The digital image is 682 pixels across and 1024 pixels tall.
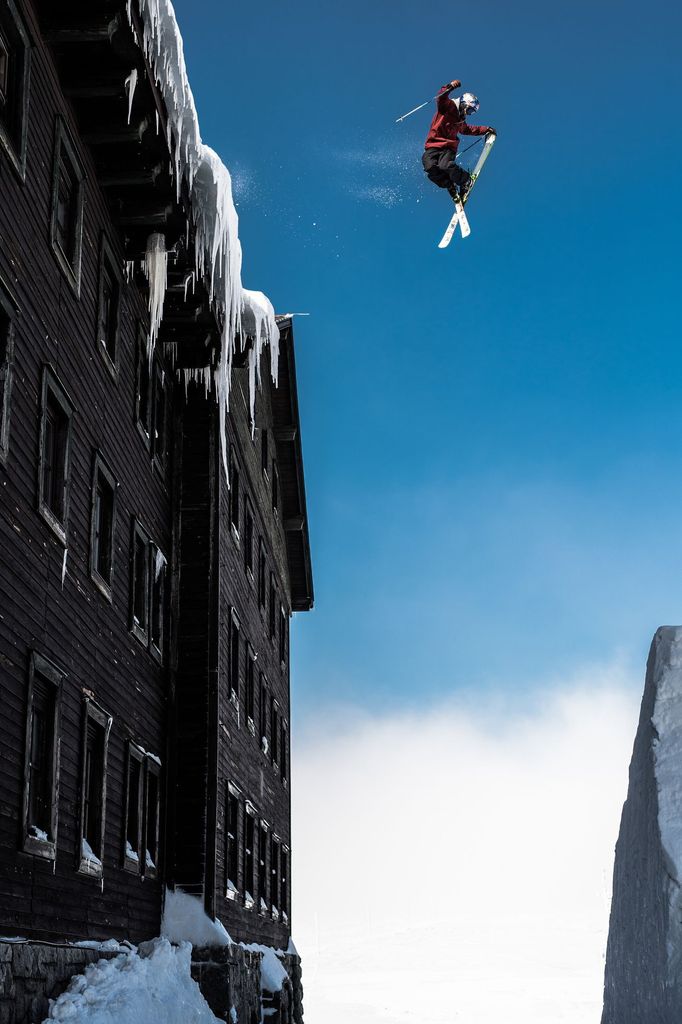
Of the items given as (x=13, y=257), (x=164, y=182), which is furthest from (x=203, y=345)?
(x=13, y=257)

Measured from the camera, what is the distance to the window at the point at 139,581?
14.9 m

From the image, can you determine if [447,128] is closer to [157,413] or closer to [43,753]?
[157,413]

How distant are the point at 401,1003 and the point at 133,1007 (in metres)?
67.6

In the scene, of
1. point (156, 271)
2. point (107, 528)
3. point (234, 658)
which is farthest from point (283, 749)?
point (156, 271)

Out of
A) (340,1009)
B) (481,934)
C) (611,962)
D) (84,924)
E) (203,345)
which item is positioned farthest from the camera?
(481,934)

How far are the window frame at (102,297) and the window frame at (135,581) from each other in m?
2.08

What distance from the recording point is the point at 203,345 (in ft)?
58.2

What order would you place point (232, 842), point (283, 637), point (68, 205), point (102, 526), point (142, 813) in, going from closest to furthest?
point (68, 205) → point (102, 526) → point (142, 813) → point (232, 842) → point (283, 637)

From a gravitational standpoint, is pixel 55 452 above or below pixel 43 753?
above

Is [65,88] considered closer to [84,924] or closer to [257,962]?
[84,924]

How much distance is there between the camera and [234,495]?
70.1 ft

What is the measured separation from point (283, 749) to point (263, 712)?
3.63 metres

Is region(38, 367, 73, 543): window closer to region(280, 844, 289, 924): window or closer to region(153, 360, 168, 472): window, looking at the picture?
region(153, 360, 168, 472): window

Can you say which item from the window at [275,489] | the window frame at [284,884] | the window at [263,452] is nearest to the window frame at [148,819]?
the window frame at [284,884]
